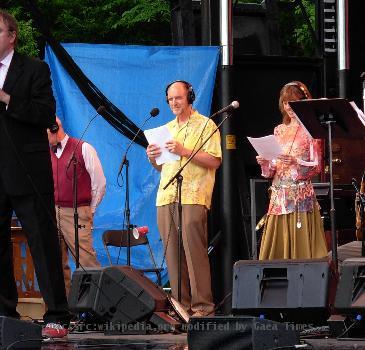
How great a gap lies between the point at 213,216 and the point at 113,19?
9.86 m

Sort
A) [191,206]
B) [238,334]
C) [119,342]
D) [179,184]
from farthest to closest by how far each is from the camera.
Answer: [191,206], [179,184], [119,342], [238,334]

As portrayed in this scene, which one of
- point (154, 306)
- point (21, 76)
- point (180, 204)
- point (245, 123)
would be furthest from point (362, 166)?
point (21, 76)

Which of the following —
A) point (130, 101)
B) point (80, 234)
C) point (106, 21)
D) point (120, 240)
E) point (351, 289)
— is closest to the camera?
point (351, 289)

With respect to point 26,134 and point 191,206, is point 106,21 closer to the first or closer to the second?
point 191,206

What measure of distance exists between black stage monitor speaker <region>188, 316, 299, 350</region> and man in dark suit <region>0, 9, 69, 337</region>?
139 centimetres

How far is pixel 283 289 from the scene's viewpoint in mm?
7418

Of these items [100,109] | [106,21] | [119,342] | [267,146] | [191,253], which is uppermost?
[106,21]

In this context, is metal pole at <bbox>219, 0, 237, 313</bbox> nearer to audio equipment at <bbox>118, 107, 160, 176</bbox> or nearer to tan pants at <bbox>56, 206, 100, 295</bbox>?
audio equipment at <bbox>118, 107, 160, 176</bbox>

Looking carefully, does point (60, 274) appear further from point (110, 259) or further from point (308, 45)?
point (308, 45)

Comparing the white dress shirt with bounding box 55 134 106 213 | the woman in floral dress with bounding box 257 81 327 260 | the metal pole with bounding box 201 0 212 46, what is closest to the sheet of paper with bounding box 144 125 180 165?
the woman in floral dress with bounding box 257 81 327 260

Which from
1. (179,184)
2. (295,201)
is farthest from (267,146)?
(179,184)

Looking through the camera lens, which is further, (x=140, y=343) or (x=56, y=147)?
(x=56, y=147)

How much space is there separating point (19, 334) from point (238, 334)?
132 centimetres

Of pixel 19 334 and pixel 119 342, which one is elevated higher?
pixel 19 334
